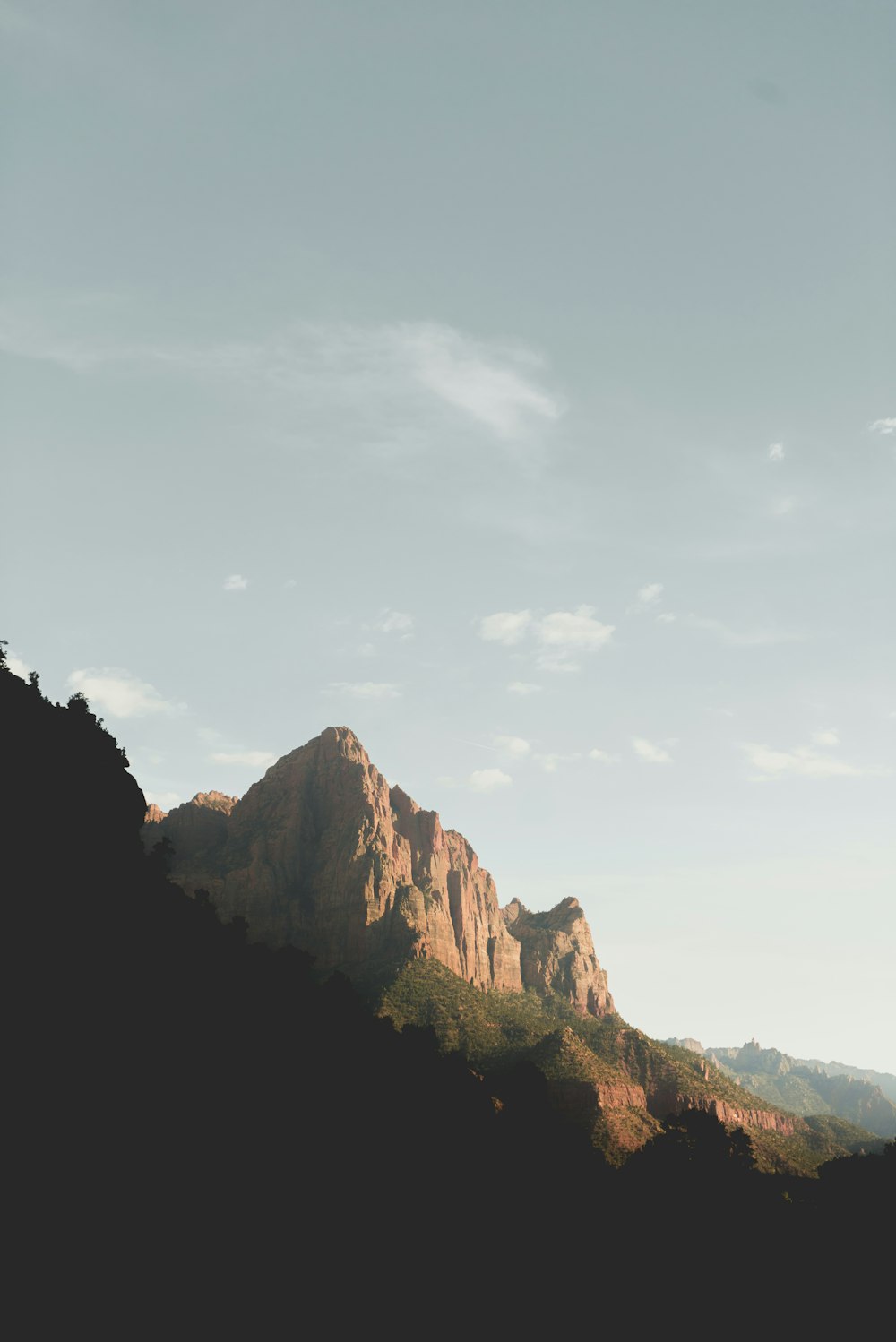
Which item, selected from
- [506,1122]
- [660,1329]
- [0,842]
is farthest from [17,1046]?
[506,1122]

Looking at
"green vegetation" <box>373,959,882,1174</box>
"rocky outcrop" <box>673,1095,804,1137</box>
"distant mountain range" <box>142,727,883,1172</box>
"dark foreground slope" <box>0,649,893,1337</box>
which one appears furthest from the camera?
"rocky outcrop" <box>673,1095,804,1137</box>

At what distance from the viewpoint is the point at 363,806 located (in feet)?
611

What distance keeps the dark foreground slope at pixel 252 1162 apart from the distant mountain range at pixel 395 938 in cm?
4670

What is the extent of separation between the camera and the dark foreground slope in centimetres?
3256

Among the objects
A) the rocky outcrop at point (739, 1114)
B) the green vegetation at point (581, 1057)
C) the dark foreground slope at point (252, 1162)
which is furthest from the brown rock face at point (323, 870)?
the dark foreground slope at point (252, 1162)

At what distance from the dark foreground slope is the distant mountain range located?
46697 millimetres

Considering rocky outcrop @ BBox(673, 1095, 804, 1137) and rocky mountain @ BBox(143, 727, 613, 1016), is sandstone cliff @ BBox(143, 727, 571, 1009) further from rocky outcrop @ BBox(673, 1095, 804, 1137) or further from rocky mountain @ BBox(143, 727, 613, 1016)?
rocky outcrop @ BBox(673, 1095, 804, 1137)

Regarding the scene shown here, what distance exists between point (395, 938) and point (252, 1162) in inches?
4984

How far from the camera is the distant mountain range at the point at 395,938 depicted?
447 ft

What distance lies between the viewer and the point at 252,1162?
4372 centimetres

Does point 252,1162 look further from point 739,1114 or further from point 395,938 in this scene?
point 739,1114

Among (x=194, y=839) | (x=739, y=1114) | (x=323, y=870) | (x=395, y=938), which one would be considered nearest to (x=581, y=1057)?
(x=395, y=938)

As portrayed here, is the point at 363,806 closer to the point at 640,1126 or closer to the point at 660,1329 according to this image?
the point at 640,1126

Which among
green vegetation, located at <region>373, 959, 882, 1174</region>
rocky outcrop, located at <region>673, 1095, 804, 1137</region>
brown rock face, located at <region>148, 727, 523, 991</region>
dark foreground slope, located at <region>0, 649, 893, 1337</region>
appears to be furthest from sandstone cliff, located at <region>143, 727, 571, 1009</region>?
dark foreground slope, located at <region>0, 649, 893, 1337</region>
